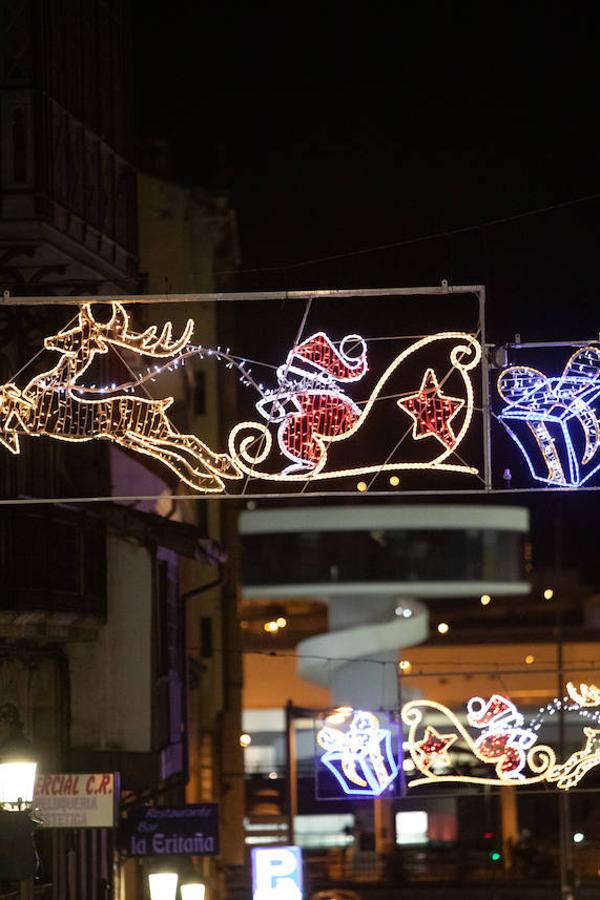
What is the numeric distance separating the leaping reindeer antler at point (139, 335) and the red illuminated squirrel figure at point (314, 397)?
3.08 feet

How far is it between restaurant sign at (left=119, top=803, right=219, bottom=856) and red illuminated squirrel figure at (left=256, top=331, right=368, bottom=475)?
31.2ft

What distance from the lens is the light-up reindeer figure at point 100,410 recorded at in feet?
58.1

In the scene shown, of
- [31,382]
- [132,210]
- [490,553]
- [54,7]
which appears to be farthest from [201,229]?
[490,553]

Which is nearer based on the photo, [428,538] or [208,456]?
[208,456]

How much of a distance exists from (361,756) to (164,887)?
3.37 meters

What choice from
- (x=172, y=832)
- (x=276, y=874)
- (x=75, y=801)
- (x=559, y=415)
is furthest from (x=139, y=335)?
(x=276, y=874)

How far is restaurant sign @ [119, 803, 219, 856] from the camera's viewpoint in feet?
84.3

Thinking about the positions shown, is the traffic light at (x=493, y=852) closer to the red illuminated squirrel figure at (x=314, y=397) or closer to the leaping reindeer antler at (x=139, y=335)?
the red illuminated squirrel figure at (x=314, y=397)

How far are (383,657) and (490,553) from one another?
139 feet

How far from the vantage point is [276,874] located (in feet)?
87.8

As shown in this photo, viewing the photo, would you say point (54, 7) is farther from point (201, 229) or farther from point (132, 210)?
point (201, 229)

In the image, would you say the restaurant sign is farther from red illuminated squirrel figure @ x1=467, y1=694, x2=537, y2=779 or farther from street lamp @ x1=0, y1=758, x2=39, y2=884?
street lamp @ x1=0, y1=758, x2=39, y2=884

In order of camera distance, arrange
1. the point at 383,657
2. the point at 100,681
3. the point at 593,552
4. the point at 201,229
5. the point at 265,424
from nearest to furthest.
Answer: the point at 265,424
the point at 100,681
the point at 201,229
the point at 383,657
the point at 593,552

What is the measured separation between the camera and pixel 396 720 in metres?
22.8
